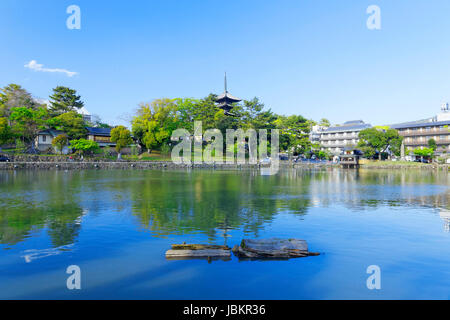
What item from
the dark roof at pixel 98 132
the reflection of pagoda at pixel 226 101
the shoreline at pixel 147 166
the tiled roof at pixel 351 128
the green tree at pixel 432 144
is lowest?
the shoreline at pixel 147 166

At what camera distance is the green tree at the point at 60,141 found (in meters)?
61.0

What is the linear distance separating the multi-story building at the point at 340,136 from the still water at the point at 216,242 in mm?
79476

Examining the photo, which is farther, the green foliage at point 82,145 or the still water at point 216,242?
the green foliage at point 82,145

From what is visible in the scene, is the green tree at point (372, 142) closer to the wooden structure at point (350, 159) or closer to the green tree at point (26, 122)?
the wooden structure at point (350, 159)

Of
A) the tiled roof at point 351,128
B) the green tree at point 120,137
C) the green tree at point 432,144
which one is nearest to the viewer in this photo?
the green tree at point 120,137

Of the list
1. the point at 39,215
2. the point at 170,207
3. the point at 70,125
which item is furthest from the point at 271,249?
the point at 70,125

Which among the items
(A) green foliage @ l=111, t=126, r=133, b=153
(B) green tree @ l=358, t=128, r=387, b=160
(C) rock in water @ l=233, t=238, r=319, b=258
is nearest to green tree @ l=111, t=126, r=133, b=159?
(A) green foliage @ l=111, t=126, r=133, b=153

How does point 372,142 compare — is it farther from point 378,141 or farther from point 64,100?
point 64,100

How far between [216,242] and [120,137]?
5983cm

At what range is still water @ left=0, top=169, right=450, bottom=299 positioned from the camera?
26.9ft

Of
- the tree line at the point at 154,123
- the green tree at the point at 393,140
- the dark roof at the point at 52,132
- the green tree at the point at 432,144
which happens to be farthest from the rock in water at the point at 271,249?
the green tree at the point at 432,144

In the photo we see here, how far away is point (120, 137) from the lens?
66.8 m

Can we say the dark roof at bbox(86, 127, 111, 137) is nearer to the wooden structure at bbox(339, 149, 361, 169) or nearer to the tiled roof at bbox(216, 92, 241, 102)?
the tiled roof at bbox(216, 92, 241, 102)
